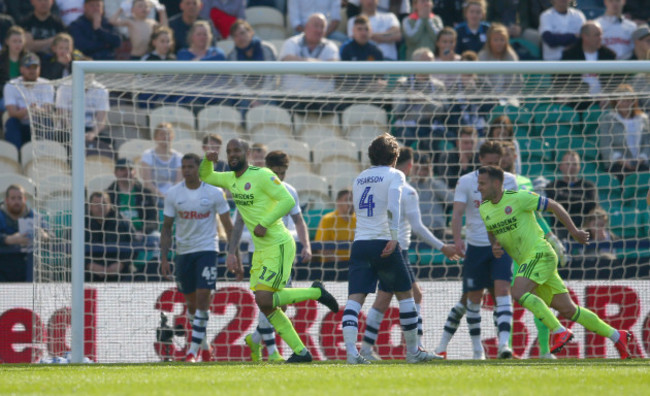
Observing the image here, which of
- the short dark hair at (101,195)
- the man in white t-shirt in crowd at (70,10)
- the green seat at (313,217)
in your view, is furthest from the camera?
the man in white t-shirt in crowd at (70,10)

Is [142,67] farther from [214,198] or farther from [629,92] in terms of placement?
[629,92]

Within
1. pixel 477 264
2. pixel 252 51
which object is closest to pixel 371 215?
pixel 477 264

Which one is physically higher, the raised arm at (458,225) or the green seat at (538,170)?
the green seat at (538,170)

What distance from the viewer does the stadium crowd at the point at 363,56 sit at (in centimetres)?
1155

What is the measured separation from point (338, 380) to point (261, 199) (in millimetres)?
2731

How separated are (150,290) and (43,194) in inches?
61.9

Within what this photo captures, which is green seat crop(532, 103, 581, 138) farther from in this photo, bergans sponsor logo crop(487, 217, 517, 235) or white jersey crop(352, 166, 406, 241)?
white jersey crop(352, 166, 406, 241)

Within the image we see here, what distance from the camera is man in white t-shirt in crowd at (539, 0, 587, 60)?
15.2 m

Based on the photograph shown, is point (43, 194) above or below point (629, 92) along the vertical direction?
below

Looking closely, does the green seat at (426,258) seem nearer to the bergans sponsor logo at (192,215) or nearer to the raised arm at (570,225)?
the bergans sponsor logo at (192,215)

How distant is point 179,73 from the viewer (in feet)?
32.6

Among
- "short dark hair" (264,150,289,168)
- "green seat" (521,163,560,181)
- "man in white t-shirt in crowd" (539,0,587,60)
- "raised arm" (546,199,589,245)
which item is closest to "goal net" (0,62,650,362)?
"green seat" (521,163,560,181)

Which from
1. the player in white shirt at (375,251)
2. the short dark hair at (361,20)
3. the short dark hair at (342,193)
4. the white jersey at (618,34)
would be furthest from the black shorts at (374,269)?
the white jersey at (618,34)

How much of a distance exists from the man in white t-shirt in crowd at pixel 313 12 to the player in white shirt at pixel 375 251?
7.43 meters
